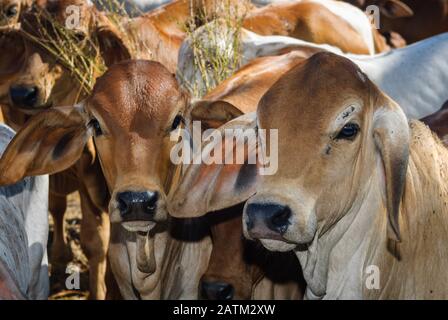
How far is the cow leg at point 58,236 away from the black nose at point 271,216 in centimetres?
454

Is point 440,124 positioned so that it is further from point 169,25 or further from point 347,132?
point 169,25

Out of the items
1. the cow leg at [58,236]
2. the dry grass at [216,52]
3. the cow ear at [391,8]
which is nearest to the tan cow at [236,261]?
the dry grass at [216,52]

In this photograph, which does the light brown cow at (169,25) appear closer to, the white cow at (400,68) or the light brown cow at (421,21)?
the white cow at (400,68)

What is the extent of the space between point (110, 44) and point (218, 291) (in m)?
3.15

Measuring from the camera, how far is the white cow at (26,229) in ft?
17.8

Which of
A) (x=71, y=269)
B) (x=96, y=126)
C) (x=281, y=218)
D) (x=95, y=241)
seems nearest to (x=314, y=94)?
(x=281, y=218)

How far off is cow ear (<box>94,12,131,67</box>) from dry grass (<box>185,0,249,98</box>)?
484mm

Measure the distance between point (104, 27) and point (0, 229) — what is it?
3007mm

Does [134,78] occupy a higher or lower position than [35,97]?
higher

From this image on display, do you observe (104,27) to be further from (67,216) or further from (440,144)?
(440,144)

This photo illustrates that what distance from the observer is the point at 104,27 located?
800 cm

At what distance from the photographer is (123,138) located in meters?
5.27
